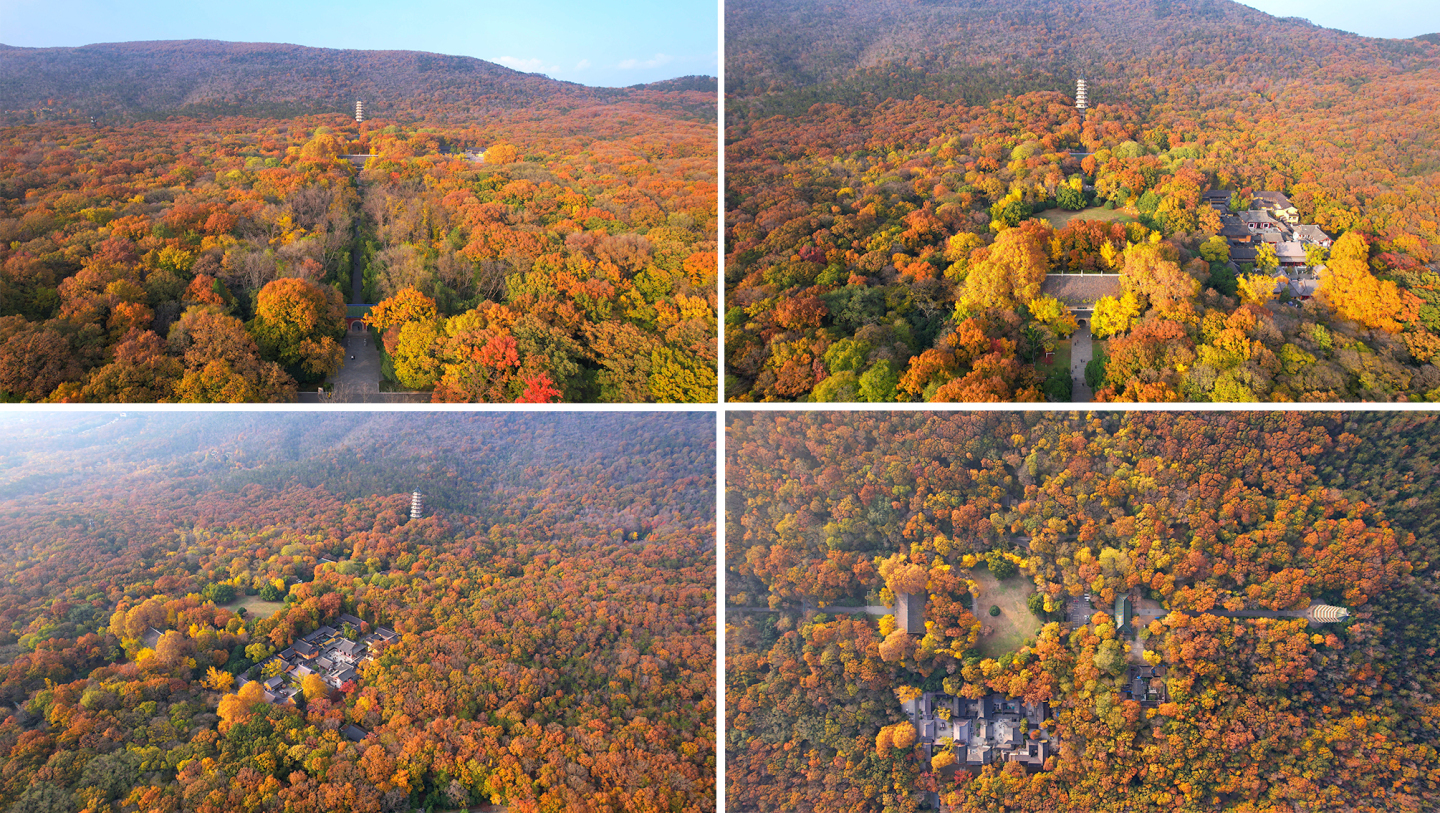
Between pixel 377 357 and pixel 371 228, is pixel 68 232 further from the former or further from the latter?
pixel 377 357

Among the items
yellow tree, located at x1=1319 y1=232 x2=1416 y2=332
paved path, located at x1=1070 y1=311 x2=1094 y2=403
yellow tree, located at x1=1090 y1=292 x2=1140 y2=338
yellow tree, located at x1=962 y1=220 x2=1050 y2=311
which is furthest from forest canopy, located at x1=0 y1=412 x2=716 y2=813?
yellow tree, located at x1=1319 y1=232 x2=1416 y2=332

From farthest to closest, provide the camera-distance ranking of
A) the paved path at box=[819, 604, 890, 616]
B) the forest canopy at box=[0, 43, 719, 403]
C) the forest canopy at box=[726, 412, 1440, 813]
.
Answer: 1. the paved path at box=[819, 604, 890, 616]
2. the forest canopy at box=[726, 412, 1440, 813]
3. the forest canopy at box=[0, 43, 719, 403]

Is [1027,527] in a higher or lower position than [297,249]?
lower

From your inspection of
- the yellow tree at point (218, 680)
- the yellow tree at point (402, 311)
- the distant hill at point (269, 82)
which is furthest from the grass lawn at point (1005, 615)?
the yellow tree at point (218, 680)

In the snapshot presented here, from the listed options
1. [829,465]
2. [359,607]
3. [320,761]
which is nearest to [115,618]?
[359,607]

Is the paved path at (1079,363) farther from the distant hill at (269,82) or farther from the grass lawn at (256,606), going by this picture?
the grass lawn at (256,606)

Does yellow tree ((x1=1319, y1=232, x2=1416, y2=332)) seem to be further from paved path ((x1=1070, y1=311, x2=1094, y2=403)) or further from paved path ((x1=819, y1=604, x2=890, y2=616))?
paved path ((x1=819, y1=604, x2=890, y2=616))
